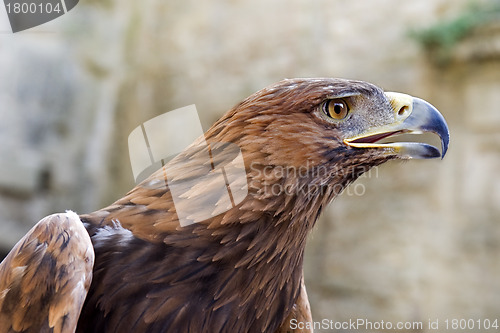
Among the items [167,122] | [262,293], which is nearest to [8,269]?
[262,293]

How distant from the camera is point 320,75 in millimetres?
5043

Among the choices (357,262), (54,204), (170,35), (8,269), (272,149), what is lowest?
(357,262)

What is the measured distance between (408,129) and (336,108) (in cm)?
25

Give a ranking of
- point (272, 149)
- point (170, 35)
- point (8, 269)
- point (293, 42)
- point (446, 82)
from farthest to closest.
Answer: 1. point (170, 35)
2. point (293, 42)
3. point (446, 82)
4. point (272, 149)
5. point (8, 269)

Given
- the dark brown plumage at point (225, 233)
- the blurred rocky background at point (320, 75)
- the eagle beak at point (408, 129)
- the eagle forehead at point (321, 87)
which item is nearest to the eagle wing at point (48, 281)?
the dark brown plumage at point (225, 233)

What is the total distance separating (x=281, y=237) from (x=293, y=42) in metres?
3.90

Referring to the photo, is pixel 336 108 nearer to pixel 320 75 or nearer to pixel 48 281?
pixel 48 281

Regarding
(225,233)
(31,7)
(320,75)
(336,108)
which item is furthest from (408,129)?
(31,7)

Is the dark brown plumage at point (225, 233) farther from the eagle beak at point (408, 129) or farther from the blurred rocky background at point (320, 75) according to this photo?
the blurred rocky background at point (320, 75)

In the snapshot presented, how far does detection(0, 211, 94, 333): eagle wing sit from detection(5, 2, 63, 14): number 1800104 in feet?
11.5

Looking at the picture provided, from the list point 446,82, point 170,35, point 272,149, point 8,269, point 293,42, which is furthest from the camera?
point 170,35

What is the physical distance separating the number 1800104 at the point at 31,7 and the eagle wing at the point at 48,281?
3.52 meters

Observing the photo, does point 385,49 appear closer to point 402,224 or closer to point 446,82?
point 446,82

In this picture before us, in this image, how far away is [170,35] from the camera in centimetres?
576
